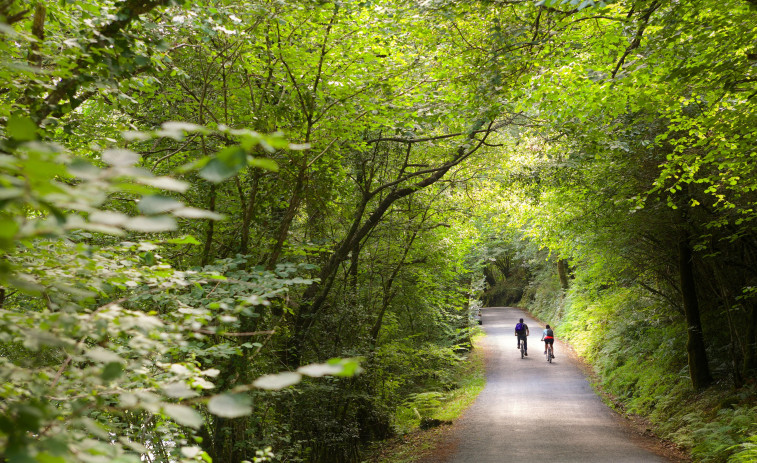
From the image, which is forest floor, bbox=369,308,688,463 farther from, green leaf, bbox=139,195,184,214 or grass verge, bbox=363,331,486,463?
green leaf, bbox=139,195,184,214

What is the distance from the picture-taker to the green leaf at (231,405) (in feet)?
3.55

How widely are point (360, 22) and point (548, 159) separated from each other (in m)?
7.15

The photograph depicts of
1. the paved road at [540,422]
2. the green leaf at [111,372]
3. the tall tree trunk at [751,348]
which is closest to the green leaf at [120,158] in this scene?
the green leaf at [111,372]

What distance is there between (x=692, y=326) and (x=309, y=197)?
9561mm

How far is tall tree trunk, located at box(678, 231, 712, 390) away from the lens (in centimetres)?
1177

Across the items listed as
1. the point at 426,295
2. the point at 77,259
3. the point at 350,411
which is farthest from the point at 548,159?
the point at 77,259

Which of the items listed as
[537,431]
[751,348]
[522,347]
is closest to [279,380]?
[537,431]

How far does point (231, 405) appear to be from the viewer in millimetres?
1116

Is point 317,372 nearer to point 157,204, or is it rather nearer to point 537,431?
point 157,204

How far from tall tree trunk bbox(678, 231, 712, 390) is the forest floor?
1620 millimetres

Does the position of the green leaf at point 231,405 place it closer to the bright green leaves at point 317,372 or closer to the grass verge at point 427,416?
the bright green leaves at point 317,372

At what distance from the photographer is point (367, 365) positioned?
10.1 metres

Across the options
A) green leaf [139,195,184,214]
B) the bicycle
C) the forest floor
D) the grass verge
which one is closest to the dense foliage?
green leaf [139,195,184,214]

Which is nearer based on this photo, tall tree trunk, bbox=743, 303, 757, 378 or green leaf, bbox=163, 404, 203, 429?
green leaf, bbox=163, 404, 203, 429
